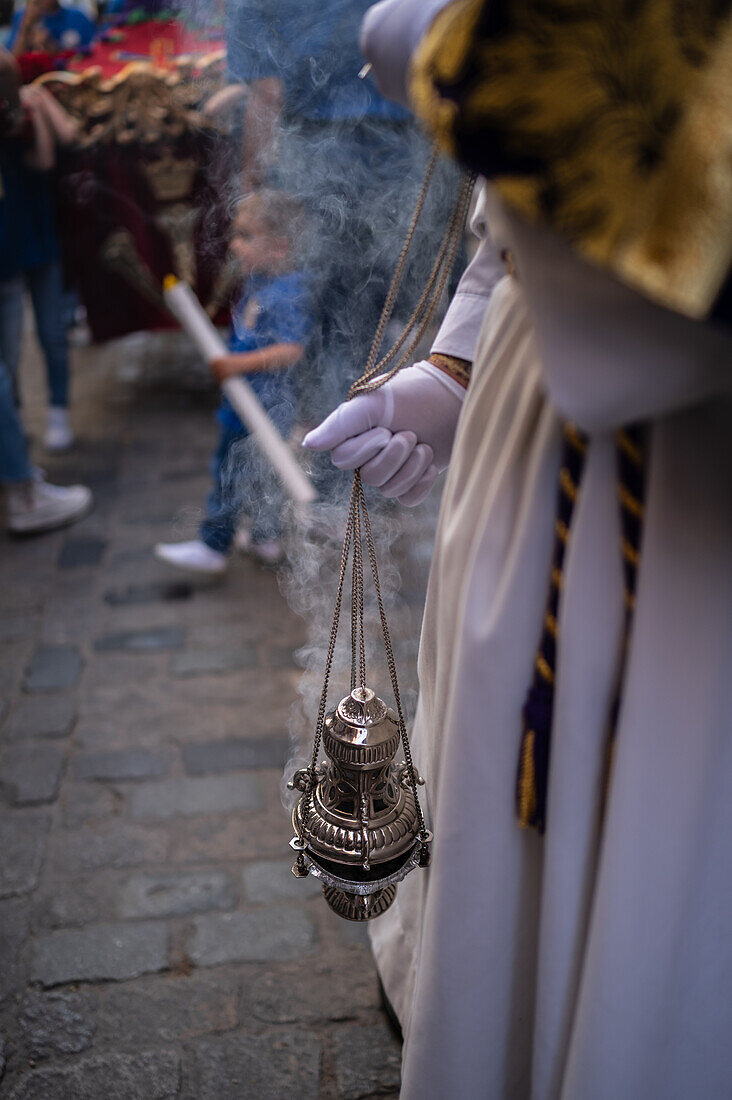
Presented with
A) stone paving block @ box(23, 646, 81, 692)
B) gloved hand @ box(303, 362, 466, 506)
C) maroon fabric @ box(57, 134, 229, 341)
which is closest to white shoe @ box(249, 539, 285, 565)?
stone paving block @ box(23, 646, 81, 692)

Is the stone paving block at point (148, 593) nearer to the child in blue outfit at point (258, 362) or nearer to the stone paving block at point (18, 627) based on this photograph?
the child in blue outfit at point (258, 362)

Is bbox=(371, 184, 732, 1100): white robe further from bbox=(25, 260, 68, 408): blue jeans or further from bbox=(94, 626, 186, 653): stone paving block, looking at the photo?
bbox=(25, 260, 68, 408): blue jeans

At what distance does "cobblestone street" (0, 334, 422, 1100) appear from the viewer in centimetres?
172

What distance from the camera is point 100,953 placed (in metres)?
1.94

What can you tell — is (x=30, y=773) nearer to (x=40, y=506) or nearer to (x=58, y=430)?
(x=40, y=506)

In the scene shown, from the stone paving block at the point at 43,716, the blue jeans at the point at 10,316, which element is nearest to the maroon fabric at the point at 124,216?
the blue jeans at the point at 10,316

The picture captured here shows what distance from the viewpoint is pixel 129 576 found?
354cm

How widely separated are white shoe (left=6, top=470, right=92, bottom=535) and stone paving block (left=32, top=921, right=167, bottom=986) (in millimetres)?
2228

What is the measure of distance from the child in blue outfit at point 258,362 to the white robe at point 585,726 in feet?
6.43

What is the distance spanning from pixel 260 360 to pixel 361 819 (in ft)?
6.69

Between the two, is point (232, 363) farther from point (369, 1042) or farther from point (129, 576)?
point (369, 1042)

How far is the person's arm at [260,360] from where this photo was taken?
2906 mm

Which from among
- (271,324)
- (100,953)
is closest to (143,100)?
(271,324)

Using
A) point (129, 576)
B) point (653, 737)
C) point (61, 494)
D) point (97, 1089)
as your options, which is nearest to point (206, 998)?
Answer: point (97, 1089)
